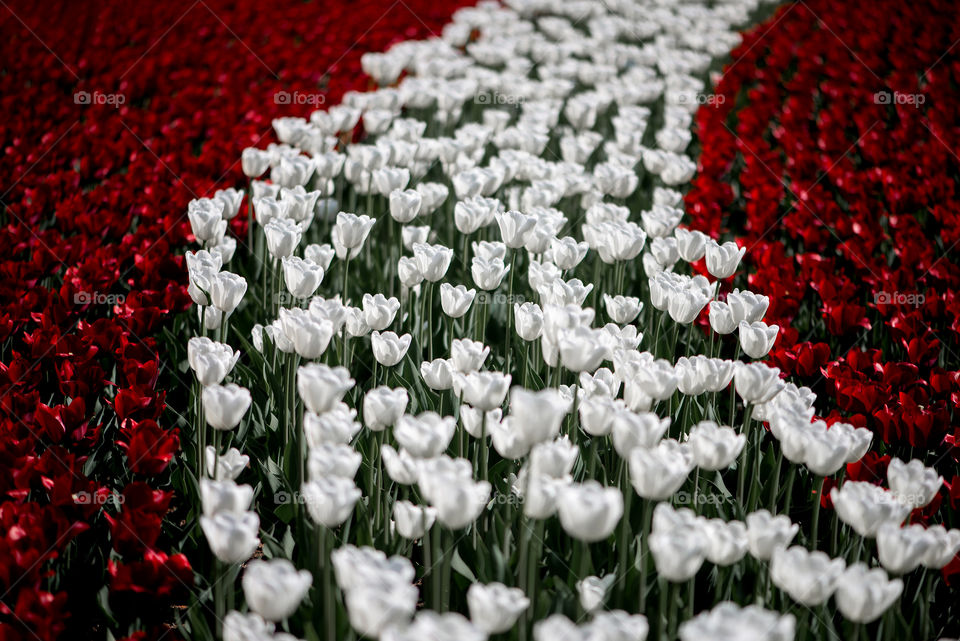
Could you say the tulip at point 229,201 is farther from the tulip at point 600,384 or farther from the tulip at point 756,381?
the tulip at point 756,381

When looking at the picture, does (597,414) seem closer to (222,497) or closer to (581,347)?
(581,347)

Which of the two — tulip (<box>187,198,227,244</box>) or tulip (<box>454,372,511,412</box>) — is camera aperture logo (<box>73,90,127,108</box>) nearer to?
tulip (<box>187,198,227,244</box>)

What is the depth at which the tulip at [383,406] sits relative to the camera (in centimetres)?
206

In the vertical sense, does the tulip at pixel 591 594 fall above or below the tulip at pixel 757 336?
below

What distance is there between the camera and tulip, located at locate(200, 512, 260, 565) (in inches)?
66.7

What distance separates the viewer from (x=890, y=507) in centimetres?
181

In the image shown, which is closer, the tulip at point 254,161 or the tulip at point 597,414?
the tulip at point 597,414

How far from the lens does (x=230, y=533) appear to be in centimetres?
169
